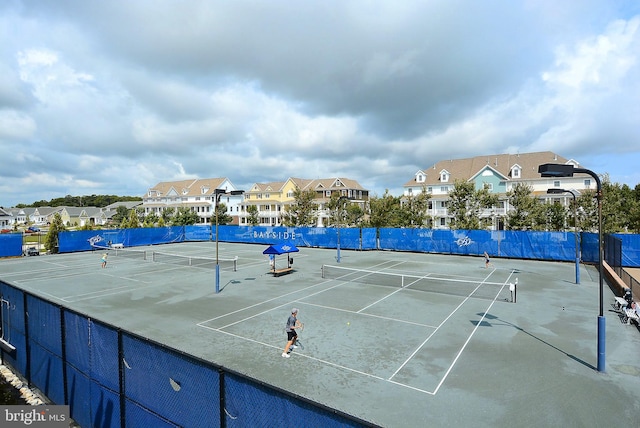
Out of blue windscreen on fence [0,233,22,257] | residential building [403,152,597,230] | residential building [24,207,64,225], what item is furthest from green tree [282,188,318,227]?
residential building [24,207,64,225]

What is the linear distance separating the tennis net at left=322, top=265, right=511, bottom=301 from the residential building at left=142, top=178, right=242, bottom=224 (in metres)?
71.9

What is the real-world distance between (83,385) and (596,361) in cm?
1503

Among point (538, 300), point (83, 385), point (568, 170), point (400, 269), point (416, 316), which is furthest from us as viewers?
point (400, 269)

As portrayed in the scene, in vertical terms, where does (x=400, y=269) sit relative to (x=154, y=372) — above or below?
below

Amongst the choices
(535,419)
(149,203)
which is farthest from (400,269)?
(149,203)

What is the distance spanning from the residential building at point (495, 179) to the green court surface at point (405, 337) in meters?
34.1

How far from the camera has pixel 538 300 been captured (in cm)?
2027

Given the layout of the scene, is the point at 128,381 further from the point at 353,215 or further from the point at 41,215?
the point at 41,215

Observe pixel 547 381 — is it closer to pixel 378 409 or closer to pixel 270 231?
pixel 378 409

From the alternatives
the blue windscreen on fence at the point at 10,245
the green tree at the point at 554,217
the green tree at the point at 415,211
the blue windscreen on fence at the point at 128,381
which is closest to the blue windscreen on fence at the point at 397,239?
the blue windscreen on fence at the point at 10,245

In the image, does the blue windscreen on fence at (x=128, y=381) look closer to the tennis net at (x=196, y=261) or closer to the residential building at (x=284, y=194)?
the tennis net at (x=196, y=261)

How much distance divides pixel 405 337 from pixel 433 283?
38.2 feet

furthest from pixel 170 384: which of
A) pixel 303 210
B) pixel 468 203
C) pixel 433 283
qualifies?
pixel 303 210

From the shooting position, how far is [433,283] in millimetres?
25109
